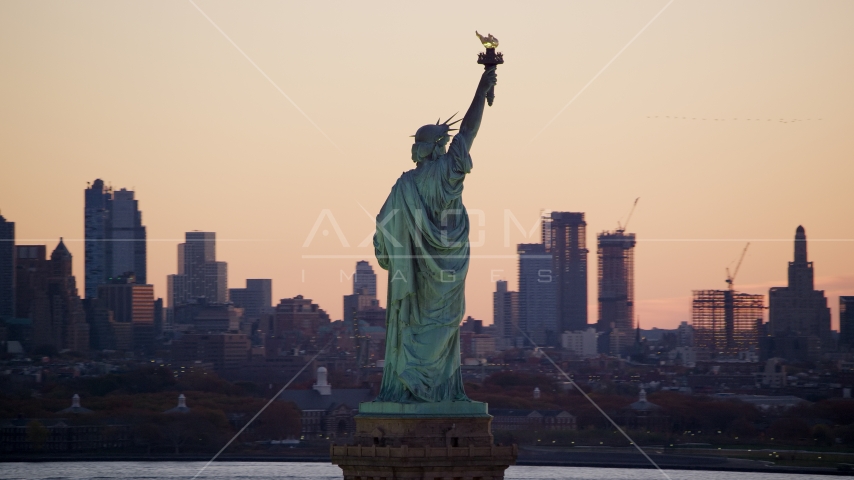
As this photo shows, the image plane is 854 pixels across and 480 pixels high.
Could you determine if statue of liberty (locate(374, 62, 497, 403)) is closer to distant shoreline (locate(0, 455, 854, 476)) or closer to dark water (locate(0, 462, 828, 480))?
dark water (locate(0, 462, 828, 480))

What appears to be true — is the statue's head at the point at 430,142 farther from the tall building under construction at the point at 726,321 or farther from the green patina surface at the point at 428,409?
the tall building under construction at the point at 726,321

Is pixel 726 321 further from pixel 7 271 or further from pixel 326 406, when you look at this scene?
pixel 7 271

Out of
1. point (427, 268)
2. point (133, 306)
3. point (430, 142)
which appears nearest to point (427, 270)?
point (427, 268)

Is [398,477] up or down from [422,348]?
down

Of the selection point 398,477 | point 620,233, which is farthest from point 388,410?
point 620,233

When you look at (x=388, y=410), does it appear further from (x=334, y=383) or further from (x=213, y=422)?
(x=334, y=383)

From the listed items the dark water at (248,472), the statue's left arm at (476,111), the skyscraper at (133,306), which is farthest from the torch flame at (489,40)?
the skyscraper at (133,306)
